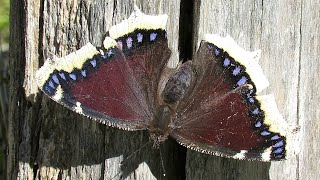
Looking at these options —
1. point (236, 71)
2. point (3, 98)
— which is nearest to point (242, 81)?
point (236, 71)

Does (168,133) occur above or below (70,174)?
above

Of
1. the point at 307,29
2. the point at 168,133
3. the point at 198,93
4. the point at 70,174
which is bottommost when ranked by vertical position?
the point at 70,174

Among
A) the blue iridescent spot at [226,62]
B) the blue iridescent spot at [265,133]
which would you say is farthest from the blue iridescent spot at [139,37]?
the blue iridescent spot at [265,133]

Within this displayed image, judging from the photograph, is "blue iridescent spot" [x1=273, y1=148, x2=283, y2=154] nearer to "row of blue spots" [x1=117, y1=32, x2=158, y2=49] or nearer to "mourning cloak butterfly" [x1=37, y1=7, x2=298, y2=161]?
"mourning cloak butterfly" [x1=37, y1=7, x2=298, y2=161]

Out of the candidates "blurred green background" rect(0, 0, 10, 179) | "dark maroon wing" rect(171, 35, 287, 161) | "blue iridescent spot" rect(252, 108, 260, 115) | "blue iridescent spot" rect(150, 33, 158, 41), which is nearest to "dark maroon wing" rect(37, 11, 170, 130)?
"blue iridescent spot" rect(150, 33, 158, 41)

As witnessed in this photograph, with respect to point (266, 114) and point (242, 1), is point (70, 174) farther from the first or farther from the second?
point (242, 1)

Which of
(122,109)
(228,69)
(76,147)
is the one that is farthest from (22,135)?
(228,69)

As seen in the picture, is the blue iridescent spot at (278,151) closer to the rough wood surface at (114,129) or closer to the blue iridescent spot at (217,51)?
the rough wood surface at (114,129)
